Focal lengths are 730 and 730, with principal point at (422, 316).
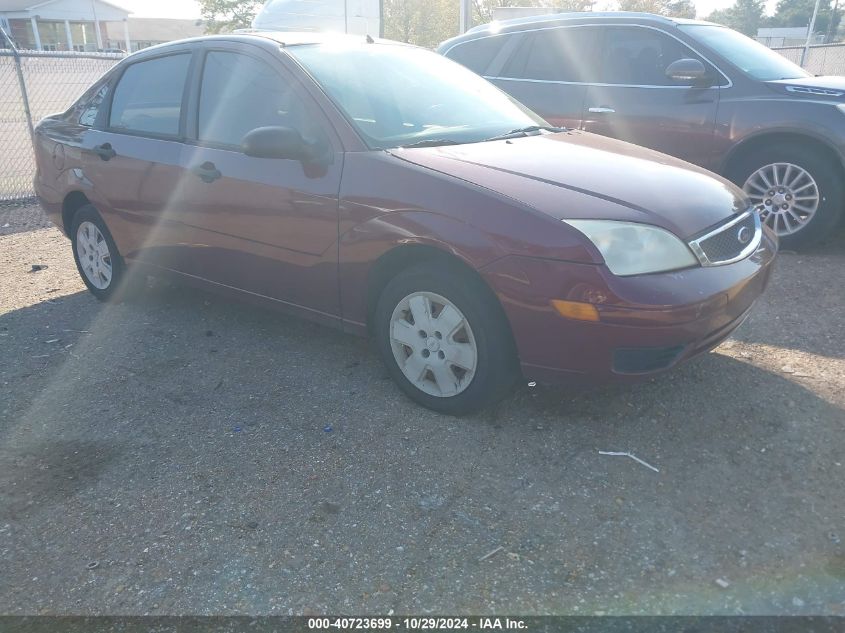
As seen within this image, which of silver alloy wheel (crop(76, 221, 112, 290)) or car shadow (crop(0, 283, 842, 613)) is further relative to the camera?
silver alloy wheel (crop(76, 221, 112, 290))

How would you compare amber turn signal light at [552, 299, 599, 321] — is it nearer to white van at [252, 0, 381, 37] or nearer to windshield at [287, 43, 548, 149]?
windshield at [287, 43, 548, 149]

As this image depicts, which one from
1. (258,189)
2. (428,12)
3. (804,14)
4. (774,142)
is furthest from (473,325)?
(804,14)

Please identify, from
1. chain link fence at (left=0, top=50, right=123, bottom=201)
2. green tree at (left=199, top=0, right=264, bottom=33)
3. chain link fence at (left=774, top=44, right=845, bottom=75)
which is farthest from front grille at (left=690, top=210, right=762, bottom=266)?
green tree at (left=199, top=0, right=264, bottom=33)

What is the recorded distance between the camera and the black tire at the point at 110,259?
503cm

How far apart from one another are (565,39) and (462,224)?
446 cm

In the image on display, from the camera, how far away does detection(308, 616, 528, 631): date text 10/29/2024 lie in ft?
7.25

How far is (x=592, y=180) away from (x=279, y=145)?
146 centimetres

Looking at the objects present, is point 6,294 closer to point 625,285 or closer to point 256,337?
point 256,337

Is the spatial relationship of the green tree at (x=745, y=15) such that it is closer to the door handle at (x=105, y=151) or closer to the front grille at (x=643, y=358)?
the door handle at (x=105, y=151)

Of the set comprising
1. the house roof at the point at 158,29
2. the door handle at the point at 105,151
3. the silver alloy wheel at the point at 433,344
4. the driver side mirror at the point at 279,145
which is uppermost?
the driver side mirror at the point at 279,145

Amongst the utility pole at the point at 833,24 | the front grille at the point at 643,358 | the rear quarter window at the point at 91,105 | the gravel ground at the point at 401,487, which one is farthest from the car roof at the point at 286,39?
the utility pole at the point at 833,24

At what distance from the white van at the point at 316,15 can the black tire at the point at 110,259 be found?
1008 centimetres

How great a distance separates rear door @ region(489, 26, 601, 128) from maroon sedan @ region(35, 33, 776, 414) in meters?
2.34

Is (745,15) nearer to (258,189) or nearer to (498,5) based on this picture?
(498,5)
